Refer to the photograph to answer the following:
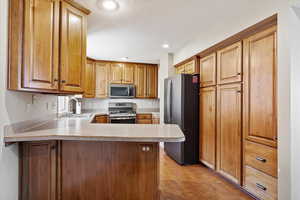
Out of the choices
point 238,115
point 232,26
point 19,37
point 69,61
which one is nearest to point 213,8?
point 232,26

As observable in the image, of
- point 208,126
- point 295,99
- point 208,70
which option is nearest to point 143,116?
point 208,126

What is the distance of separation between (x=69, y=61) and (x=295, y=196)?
250 cm

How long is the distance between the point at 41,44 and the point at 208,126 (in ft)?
8.76

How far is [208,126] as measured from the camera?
307cm

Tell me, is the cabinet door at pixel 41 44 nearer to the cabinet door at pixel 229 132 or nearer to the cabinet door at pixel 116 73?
the cabinet door at pixel 229 132

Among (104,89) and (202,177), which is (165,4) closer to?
(202,177)

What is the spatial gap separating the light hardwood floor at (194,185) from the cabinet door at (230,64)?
1495 mm

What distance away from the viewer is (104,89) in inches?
197

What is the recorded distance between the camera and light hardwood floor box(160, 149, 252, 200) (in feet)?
7.29

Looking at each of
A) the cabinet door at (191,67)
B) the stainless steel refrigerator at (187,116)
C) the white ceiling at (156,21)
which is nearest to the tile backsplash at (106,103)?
the white ceiling at (156,21)

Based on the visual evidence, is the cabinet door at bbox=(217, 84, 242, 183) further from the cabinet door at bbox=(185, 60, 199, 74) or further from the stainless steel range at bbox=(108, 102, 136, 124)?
the stainless steel range at bbox=(108, 102, 136, 124)

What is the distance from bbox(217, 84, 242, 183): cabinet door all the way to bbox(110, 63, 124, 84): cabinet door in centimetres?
308

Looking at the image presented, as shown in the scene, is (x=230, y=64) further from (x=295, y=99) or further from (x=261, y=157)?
(x=261, y=157)

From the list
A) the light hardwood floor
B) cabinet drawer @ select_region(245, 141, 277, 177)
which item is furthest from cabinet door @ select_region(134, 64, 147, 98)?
cabinet drawer @ select_region(245, 141, 277, 177)
